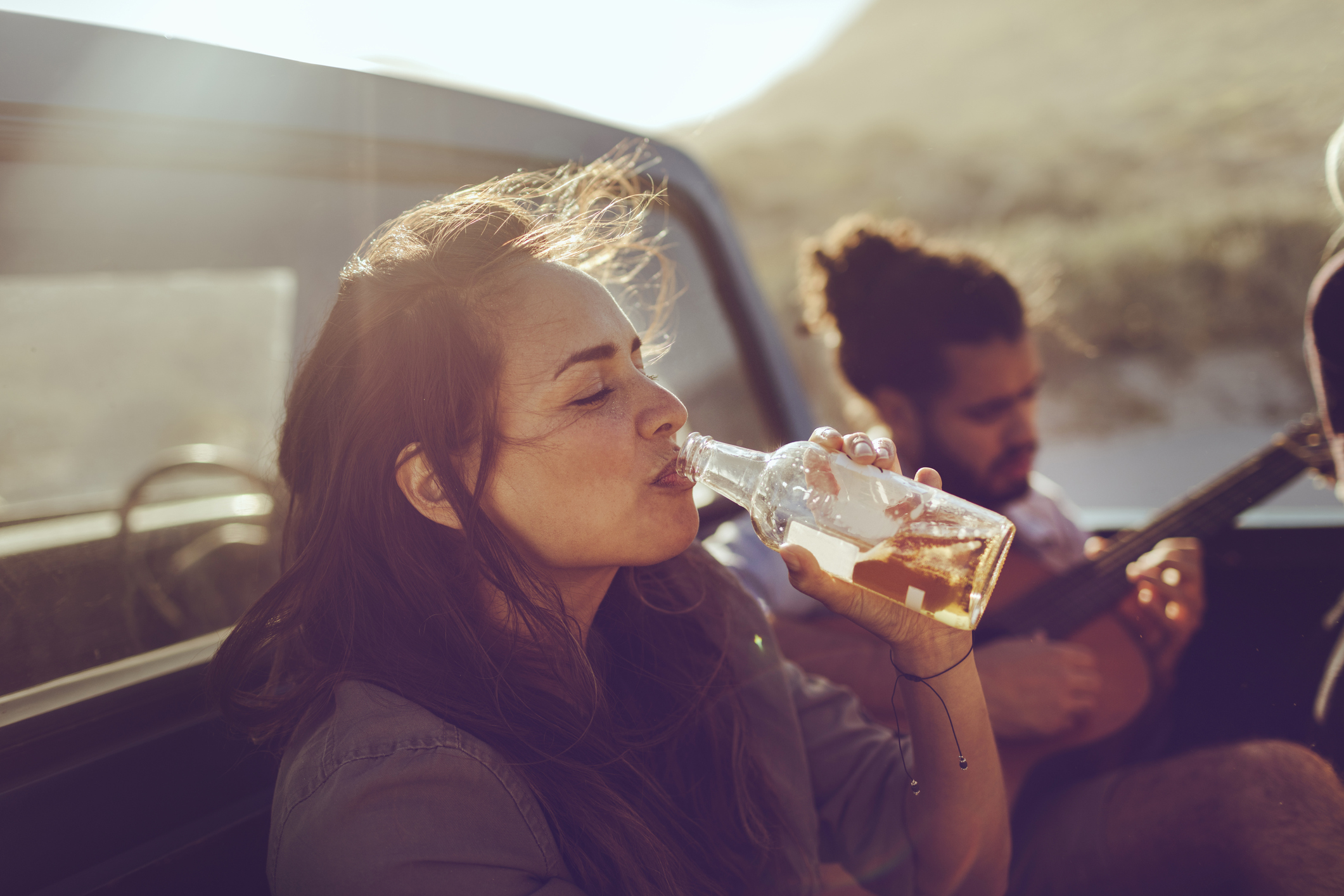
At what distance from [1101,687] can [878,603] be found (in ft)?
4.14

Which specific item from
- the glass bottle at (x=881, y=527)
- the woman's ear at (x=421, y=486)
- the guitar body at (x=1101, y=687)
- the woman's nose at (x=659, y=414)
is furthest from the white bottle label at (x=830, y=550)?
the guitar body at (x=1101, y=687)

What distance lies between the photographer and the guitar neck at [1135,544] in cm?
219

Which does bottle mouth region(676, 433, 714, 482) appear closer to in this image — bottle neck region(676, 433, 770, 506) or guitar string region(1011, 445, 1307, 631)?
bottle neck region(676, 433, 770, 506)

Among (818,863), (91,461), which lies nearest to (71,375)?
(818,863)

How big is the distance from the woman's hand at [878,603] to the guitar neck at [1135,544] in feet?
3.34

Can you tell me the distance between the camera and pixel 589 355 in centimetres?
121

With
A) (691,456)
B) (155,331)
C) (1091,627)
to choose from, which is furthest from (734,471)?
(155,331)

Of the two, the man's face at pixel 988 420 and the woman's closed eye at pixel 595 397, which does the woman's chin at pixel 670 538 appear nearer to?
the woman's closed eye at pixel 595 397

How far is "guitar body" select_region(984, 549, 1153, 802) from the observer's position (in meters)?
1.96

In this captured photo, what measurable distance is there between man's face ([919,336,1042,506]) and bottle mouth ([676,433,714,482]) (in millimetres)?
1355

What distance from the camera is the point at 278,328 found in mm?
2590

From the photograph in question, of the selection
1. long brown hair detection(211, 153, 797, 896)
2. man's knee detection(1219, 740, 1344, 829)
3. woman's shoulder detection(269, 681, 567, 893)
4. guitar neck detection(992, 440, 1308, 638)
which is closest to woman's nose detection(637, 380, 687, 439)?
long brown hair detection(211, 153, 797, 896)

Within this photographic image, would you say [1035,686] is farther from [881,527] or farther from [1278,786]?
[881,527]

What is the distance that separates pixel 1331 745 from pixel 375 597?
1.83 m
